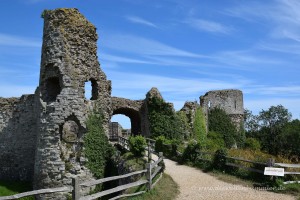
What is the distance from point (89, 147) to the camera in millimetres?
21641

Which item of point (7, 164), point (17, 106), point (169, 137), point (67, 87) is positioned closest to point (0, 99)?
point (17, 106)

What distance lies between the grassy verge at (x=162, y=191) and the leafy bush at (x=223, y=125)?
2455 centimetres

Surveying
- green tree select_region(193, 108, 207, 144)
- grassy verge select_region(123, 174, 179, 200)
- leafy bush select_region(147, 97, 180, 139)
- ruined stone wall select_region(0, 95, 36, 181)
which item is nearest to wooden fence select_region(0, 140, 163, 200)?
grassy verge select_region(123, 174, 179, 200)

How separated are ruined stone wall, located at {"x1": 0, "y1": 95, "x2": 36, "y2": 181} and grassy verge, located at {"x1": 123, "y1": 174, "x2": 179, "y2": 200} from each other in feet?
42.8

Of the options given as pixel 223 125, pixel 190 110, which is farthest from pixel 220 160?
pixel 223 125

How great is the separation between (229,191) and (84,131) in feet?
32.4

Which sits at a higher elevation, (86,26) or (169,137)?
(86,26)

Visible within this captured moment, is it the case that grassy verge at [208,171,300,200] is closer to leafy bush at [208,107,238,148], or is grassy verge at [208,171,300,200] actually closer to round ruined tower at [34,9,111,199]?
round ruined tower at [34,9,111,199]

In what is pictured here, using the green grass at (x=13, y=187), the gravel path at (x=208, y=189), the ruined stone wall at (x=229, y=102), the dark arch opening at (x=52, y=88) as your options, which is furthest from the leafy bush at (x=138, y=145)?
the ruined stone wall at (x=229, y=102)

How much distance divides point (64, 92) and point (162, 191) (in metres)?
9.10

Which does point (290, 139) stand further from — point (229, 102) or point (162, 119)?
point (162, 119)

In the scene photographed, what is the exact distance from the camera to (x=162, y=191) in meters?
15.1

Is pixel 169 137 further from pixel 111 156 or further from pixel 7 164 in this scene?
pixel 7 164

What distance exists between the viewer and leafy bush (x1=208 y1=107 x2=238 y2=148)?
135 feet
